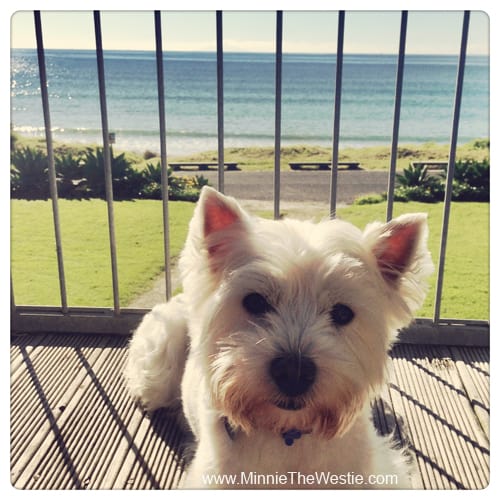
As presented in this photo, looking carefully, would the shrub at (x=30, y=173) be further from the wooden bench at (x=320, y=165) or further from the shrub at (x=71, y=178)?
the wooden bench at (x=320, y=165)

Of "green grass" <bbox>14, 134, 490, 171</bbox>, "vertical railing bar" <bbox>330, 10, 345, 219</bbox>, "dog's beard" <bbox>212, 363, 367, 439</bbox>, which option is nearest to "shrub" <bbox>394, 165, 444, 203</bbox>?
"vertical railing bar" <bbox>330, 10, 345, 219</bbox>

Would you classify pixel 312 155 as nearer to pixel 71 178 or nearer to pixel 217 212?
pixel 71 178

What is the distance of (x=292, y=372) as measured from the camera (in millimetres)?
1746

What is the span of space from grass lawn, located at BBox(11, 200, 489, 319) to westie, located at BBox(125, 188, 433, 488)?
6.38ft

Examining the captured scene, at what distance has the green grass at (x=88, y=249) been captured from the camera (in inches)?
175

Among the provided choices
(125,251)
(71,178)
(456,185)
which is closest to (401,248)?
(456,185)

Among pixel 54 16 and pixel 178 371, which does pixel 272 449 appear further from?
pixel 54 16

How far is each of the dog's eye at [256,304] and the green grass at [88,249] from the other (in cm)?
234

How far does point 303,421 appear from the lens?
6.27 ft

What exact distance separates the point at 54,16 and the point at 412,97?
126ft

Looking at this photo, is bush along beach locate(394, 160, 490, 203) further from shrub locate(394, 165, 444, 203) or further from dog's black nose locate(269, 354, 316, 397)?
dog's black nose locate(269, 354, 316, 397)

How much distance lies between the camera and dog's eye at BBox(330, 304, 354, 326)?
6.33 feet

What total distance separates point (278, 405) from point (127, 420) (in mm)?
1486

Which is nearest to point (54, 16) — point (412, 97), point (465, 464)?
point (465, 464)
